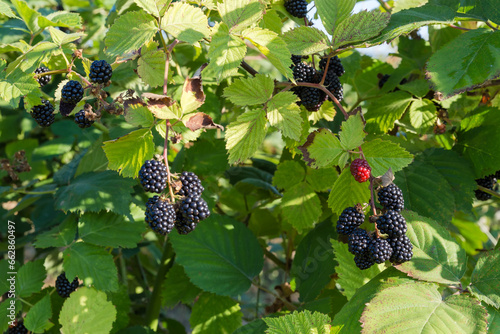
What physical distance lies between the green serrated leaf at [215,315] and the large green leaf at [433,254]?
29.2 inches

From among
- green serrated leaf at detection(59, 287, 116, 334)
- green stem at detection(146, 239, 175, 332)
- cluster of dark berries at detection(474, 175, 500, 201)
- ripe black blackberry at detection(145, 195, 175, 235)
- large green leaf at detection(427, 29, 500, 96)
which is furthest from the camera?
green stem at detection(146, 239, 175, 332)

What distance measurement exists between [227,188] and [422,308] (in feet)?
5.00

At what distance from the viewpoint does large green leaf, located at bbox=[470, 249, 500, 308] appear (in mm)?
1018

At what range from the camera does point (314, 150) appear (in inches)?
42.3

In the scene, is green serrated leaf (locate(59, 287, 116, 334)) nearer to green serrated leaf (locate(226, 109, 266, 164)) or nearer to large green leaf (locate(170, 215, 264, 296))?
large green leaf (locate(170, 215, 264, 296))

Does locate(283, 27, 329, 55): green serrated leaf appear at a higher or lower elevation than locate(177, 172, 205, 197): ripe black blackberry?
higher

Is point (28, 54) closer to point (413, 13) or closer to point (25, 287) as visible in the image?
point (25, 287)

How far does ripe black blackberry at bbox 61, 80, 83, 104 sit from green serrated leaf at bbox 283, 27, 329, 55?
1.74 ft

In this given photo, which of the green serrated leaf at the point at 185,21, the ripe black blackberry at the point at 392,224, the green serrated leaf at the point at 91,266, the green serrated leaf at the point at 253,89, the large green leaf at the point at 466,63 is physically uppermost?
the green serrated leaf at the point at 185,21

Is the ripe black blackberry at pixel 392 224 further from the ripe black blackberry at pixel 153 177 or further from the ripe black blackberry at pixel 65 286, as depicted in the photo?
the ripe black blackberry at pixel 65 286

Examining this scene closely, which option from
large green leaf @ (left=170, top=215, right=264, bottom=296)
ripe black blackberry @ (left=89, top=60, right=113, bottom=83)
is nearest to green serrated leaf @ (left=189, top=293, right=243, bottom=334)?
large green leaf @ (left=170, top=215, right=264, bottom=296)

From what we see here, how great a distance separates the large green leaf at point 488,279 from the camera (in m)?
1.02

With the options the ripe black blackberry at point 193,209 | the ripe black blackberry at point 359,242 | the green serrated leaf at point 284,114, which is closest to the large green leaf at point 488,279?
the ripe black blackberry at point 359,242

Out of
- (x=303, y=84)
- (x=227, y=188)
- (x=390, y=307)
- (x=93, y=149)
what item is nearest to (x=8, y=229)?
(x=93, y=149)
